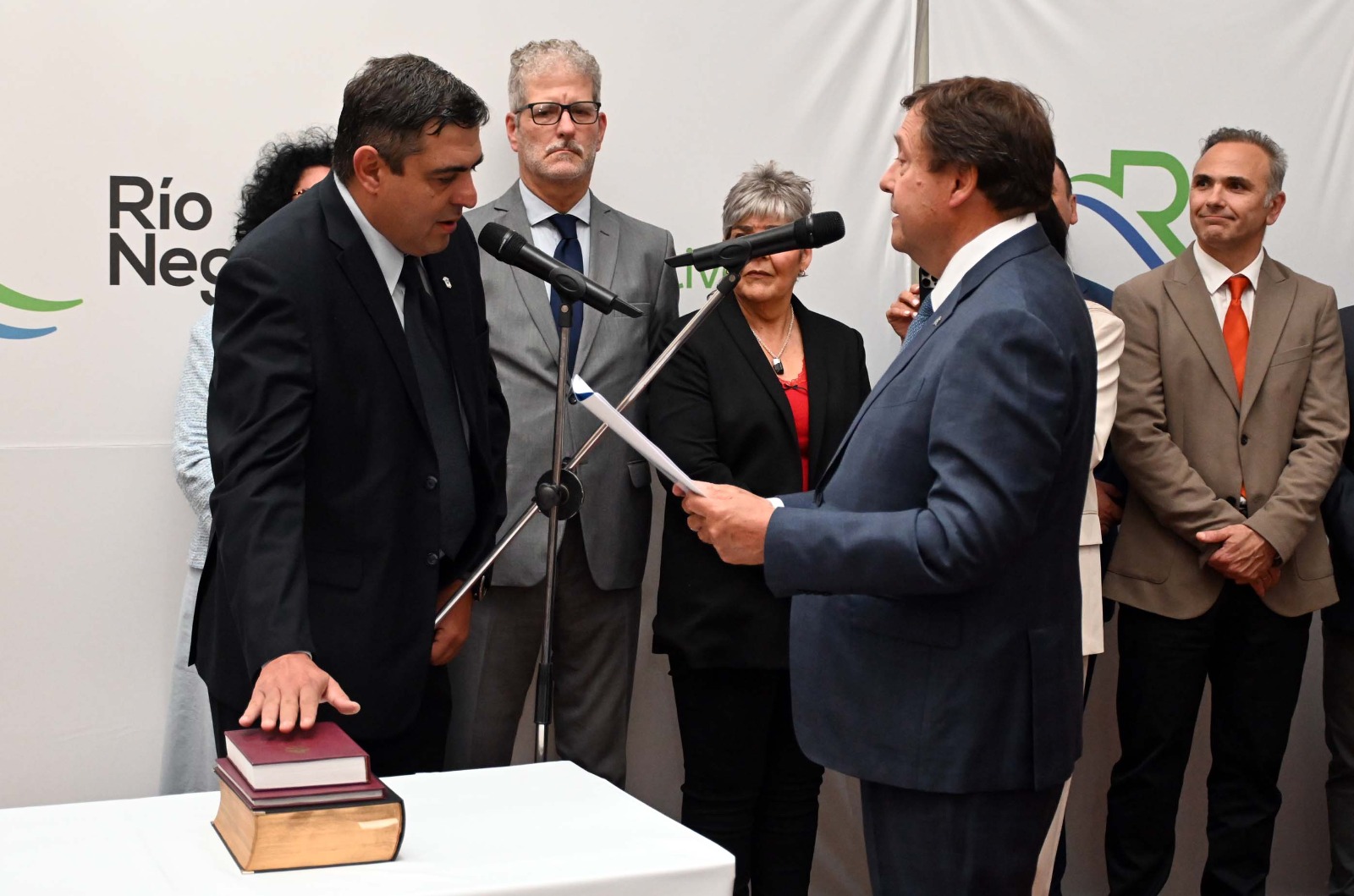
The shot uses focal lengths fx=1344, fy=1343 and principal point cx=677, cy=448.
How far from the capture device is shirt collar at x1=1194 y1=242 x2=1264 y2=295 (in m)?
3.35

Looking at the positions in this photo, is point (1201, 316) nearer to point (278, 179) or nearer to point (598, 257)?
point (598, 257)

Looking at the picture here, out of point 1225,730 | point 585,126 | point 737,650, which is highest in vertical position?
point 585,126

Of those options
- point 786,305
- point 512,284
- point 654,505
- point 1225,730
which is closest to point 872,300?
point 786,305

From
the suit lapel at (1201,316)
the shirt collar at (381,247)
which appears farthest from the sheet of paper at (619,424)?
the suit lapel at (1201,316)

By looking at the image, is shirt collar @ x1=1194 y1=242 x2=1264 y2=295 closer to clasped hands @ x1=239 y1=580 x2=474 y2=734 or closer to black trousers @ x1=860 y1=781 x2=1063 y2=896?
black trousers @ x1=860 y1=781 x2=1063 y2=896

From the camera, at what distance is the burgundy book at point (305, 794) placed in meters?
1.42

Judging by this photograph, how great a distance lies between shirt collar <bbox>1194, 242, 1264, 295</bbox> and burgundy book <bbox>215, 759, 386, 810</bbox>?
2602 millimetres

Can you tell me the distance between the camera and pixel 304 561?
6.28 feet

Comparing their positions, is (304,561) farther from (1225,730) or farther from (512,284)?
(1225,730)

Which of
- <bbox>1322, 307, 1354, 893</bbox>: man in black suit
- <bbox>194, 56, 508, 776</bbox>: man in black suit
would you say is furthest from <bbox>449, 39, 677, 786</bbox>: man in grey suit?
<bbox>1322, 307, 1354, 893</bbox>: man in black suit

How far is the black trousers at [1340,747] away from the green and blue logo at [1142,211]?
1109mm

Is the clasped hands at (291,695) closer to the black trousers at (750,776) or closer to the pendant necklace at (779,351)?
the black trousers at (750,776)

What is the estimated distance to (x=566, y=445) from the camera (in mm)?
2994

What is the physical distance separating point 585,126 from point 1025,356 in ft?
5.37
